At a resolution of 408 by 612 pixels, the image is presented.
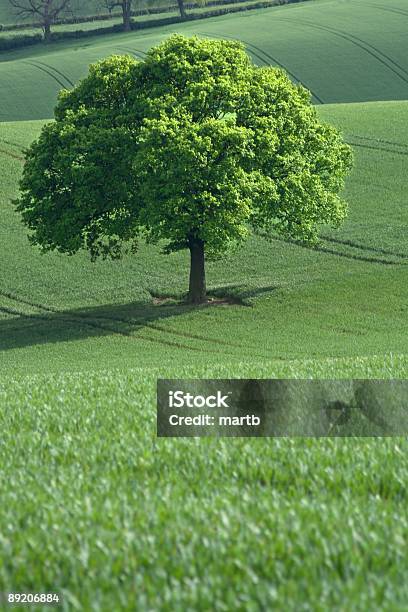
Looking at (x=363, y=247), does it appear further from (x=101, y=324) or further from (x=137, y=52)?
(x=137, y=52)

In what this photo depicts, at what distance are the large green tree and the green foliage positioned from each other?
6 centimetres

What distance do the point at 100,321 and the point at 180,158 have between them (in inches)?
321

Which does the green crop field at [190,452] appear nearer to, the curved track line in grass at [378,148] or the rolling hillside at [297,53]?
the curved track line in grass at [378,148]

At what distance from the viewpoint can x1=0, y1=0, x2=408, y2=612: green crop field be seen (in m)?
7.15

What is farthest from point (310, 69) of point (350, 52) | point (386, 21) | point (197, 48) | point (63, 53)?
point (197, 48)

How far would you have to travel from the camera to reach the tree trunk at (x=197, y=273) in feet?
151

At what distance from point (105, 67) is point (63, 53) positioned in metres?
74.6

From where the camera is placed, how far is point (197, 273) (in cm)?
4612

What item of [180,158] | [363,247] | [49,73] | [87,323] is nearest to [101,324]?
[87,323]

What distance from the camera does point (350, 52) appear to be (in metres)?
111

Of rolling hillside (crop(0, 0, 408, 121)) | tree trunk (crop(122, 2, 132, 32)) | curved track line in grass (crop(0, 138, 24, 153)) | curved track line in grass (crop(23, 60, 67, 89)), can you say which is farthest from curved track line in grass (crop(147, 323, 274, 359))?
tree trunk (crop(122, 2, 132, 32))

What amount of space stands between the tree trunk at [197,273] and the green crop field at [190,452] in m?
1.08

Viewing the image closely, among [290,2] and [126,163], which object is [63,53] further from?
[126,163]

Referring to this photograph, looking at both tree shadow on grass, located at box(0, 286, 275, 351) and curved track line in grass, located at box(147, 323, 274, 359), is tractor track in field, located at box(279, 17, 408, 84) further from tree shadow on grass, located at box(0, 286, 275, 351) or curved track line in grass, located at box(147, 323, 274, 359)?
curved track line in grass, located at box(147, 323, 274, 359)
